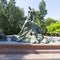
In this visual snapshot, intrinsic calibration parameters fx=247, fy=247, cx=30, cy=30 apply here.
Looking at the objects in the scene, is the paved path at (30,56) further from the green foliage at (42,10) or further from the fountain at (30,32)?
the green foliage at (42,10)

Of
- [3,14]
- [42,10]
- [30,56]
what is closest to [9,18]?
[3,14]

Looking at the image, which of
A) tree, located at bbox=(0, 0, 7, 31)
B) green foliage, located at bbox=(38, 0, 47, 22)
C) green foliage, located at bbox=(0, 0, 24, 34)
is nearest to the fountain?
green foliage, located at bbox=(0, 0, 24, 34)

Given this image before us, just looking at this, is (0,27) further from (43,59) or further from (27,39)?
(43,59)

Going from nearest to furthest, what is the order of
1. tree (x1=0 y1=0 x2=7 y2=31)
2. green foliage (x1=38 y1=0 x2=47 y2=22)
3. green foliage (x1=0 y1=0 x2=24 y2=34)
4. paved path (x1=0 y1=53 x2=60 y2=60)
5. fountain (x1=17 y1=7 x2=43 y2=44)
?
paved path (x1=0 y1=53 x2=60 y2=60)
fountain (x1=17 y1=7 x2=43 y2=44)
green foliage (x1=0 y1=0 x2=24 y2=34)
tree (x1=0 y1=0 x2=7 y2=31)
green foliage (x1=38 y1=0 x2=47 y2=22)

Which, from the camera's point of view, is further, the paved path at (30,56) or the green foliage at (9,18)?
the green foliage at (9,18)

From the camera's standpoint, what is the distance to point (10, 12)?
121 ft

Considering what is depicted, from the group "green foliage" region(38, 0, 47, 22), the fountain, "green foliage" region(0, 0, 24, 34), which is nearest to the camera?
the fountain

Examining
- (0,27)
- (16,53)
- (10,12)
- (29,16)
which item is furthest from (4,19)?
(16,53)

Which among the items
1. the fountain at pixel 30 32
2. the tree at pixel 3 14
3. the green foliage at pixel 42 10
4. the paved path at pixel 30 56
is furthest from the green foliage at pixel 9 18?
the paved path at pixel 30 56

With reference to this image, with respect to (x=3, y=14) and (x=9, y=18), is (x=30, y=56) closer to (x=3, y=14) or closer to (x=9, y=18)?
(x=3, y=14)

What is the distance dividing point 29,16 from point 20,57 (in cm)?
296

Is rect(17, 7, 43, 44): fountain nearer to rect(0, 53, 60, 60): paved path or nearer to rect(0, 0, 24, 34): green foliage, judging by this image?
rect(0, 53, 60, 60): paved path

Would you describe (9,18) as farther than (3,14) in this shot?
Yes

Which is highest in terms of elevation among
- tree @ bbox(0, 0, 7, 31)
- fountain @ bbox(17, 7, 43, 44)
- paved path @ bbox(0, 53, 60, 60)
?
tree @ bbox(0, 0, 7, 31)
